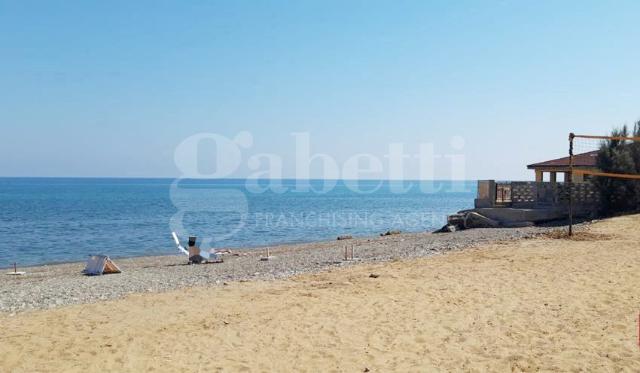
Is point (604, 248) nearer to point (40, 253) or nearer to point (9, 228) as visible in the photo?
point (40, 253)

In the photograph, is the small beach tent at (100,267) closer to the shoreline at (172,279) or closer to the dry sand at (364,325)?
the shoreline at (172,279)

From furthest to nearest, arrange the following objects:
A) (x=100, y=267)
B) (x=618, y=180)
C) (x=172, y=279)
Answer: (x=618, y=180) < (x=100, y=267) < (x=172, y=279)

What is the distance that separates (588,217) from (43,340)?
1877 cm

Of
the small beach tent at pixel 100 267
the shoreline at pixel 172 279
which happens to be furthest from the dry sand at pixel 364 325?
the small beach tent at pixel 100 267

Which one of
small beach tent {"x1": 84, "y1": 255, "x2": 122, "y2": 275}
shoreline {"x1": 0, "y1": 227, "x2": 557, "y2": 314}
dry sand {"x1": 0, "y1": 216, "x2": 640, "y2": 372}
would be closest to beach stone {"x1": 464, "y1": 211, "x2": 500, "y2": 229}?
shoreline {"x1": 0, "y1": 227, "x2": 557, "y2": 314}

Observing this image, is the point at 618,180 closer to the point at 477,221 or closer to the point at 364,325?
the point at 477,221

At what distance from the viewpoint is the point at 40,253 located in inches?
925

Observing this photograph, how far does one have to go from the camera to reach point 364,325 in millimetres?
6867

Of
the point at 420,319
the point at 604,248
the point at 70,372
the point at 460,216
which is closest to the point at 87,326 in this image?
the point at 70,372

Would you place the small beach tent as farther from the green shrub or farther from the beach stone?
the green shrub

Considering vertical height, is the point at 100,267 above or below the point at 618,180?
below

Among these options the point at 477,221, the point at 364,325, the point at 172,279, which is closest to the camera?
the point at 364,325

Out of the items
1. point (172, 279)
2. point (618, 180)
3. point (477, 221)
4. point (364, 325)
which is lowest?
point (172, 279)

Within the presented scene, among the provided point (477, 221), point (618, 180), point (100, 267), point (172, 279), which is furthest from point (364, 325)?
point (618, 180)
